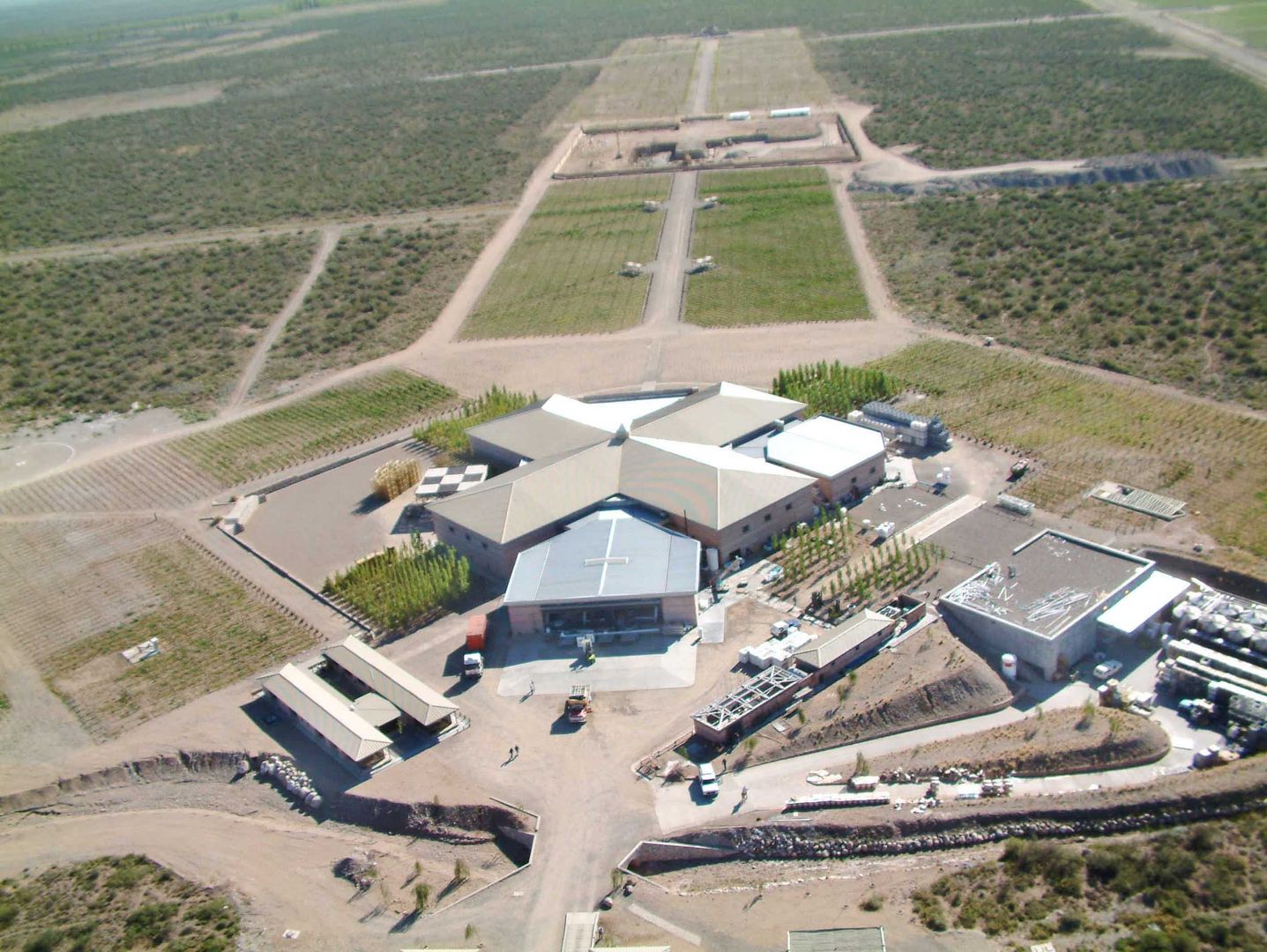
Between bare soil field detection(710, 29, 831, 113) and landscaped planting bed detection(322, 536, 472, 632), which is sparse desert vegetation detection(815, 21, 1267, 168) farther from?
landscaped planting bed detection(322, 536, 472, 632)

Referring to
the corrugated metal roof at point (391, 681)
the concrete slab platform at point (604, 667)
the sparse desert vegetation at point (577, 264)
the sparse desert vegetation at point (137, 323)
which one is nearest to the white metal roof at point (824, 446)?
the concrete slab platform at point (604, 667)

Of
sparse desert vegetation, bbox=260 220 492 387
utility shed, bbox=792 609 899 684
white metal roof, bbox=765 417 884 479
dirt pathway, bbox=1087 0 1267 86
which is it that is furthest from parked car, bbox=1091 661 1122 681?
dirt pathway, bbox=1087 0 1267 86

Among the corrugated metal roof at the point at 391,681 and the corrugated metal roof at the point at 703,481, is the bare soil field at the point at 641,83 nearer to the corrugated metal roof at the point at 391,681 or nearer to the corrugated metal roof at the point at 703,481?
the corrugated metal roof at the point at 703,481

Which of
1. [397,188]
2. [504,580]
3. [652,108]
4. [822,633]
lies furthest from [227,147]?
[822,633]

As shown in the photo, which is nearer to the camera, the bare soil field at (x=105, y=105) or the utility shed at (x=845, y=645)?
the utility shed at (x=845, y=645)

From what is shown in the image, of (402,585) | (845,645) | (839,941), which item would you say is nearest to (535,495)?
Result: (402,585)
